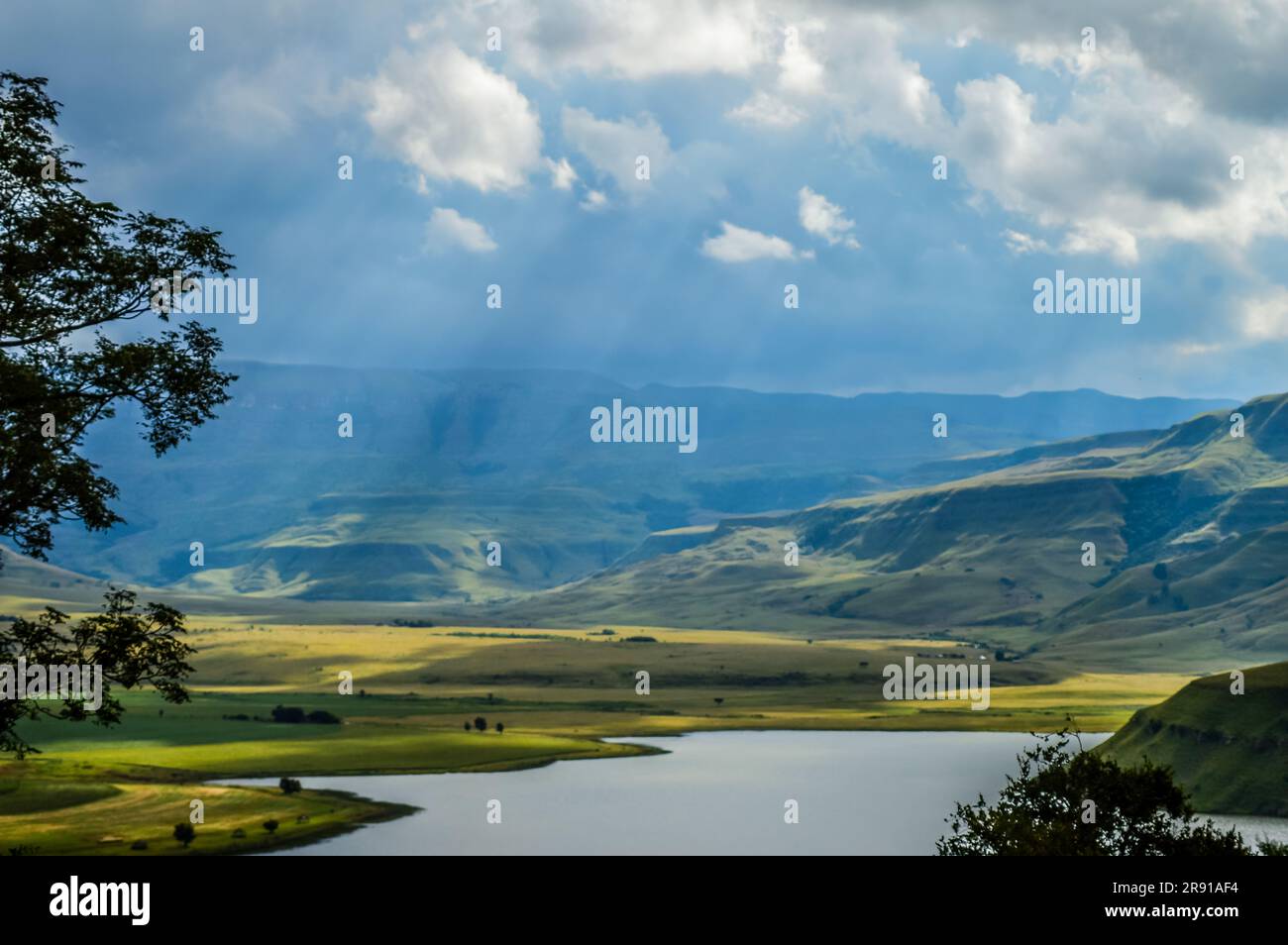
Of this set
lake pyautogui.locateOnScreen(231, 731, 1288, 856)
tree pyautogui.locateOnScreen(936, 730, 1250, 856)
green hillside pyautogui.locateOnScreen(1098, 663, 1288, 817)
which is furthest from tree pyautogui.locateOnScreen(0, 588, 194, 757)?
green hillside pyautogui.locateOnScreen(1098, 663, 1288, 817)

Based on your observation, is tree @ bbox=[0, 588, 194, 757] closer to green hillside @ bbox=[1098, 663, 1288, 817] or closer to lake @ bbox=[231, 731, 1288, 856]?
lake @ bbox=[231, 731, 1288, 856]

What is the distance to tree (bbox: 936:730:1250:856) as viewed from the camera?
53.4 m

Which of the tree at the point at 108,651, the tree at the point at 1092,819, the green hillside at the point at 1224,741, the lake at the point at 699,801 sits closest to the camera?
the tree at the point at 108,651

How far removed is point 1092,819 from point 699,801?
79.1m

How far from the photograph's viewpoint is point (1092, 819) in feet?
196

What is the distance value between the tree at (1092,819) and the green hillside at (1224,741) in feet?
251

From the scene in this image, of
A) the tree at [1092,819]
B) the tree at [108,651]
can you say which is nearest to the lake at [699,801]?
the tree at [1092,819]

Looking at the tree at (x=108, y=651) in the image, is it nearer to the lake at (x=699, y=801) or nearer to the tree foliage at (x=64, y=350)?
the tree foliage at (x=64, y=350)

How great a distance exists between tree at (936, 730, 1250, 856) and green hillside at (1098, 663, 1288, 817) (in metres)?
76.4

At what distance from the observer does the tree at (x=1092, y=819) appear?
53438 mm

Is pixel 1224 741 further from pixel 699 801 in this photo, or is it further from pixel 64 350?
pixel 64 350
